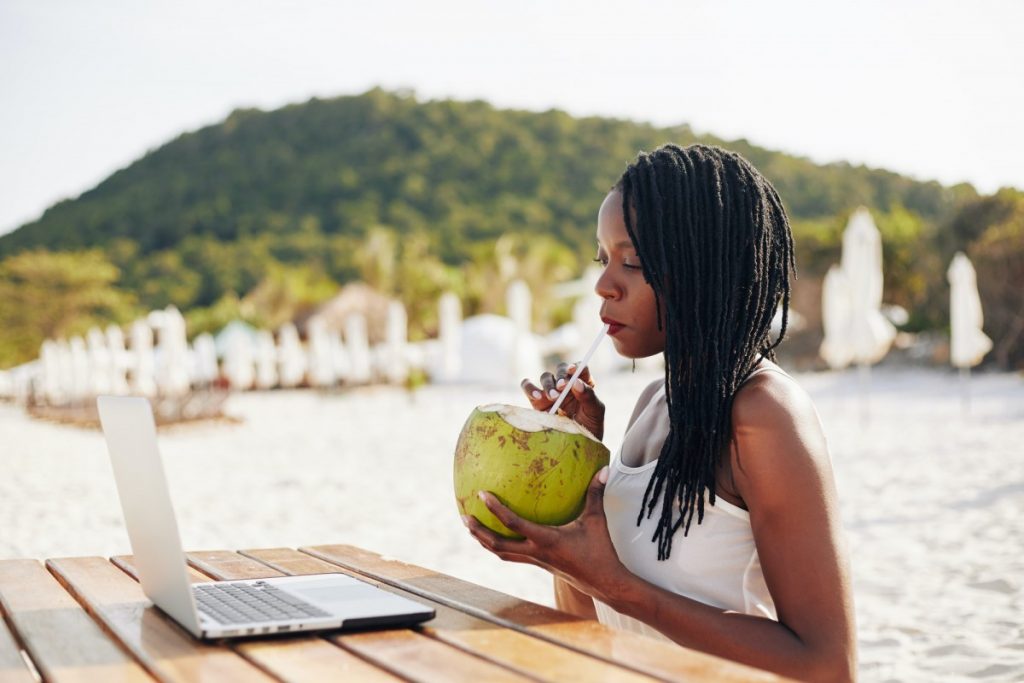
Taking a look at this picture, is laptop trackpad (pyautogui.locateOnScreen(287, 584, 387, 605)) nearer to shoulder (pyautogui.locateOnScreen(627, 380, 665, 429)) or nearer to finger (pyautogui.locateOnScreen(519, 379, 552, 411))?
finger (pyautogui.locateOnScreen(519, 379, 552, 411))

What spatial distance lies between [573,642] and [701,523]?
451 millimetres

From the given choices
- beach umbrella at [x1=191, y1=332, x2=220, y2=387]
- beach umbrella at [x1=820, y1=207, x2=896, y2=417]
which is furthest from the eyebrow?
beach umbrella at [x1=191, y1=332, x2=220, y2=387]

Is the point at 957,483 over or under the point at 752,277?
under

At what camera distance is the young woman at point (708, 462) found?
4.89 feet

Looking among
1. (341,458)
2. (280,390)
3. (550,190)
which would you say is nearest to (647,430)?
(341,458)

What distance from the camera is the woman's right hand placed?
6.05 ft

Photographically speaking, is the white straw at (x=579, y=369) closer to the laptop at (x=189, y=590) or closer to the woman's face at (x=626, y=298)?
the woman's face at (x=626, y=298)

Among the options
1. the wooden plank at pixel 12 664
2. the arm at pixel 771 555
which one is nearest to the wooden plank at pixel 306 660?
the wooden plank at pixel 12 664

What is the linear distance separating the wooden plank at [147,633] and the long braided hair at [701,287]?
77 centimetres

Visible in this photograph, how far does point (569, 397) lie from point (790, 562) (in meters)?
0.60

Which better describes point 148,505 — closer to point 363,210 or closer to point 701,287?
point 701,287

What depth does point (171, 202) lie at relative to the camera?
5453 cm

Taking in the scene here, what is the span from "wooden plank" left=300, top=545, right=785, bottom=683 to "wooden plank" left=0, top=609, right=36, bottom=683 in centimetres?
60

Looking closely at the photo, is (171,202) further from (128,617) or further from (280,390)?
(128,617)
